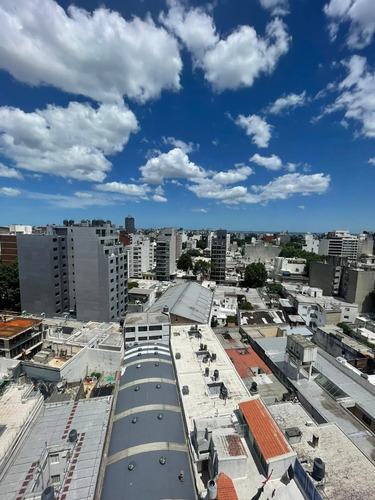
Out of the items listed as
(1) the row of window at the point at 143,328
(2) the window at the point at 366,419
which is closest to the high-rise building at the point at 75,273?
(1) the row of window at the point at 143,328

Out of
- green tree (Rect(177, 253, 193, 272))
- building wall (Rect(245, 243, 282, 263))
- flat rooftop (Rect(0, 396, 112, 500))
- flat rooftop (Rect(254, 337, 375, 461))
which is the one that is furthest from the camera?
building wall (Rect(245, 243, 282, 263))

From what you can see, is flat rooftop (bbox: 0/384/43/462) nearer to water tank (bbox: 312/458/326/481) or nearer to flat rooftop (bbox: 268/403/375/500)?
water tank (bbox: 312/458/326/481)

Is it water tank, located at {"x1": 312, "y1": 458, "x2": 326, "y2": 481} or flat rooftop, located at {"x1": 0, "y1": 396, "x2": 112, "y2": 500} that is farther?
flat rooftop, located at {"x1": 0, "y1": 396, "x2": 112, "y2": 500}

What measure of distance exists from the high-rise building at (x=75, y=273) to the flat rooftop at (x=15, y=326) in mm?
11490

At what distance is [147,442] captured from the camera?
16.5 metres

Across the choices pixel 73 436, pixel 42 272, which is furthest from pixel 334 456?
pixel 42 272

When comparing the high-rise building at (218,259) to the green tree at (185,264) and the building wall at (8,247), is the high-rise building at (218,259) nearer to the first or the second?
the green tree at (185,264)

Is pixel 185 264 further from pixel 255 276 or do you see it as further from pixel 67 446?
pixel 67 446

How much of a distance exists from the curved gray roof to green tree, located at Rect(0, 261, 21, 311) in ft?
137

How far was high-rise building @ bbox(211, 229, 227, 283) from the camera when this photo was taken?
78438 millimetres

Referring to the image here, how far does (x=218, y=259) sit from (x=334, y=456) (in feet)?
215

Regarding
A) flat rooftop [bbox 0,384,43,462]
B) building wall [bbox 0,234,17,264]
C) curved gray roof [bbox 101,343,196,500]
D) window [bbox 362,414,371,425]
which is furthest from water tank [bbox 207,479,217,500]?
building wall [bbox 0,234,17,264]

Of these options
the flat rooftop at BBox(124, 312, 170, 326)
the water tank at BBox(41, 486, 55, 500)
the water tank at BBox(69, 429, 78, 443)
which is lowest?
the water tank at BBox(69, 429, 78, 443)

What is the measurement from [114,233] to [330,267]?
189 ft
